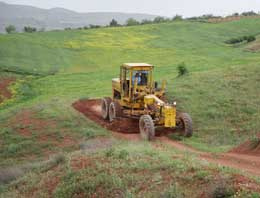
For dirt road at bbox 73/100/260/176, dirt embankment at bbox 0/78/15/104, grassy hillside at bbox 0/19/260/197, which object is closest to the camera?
dirt road at bbox 73/100/260/176

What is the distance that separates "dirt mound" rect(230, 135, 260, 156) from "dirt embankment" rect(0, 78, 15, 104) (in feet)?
69.1

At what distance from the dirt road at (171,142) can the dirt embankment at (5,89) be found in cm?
1049

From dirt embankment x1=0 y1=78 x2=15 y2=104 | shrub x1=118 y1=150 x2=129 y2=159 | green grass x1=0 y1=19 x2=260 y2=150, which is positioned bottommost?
dirt embankment x1=0 y1=78 x2=15 y2=104

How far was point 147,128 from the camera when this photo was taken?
18172 millimetres

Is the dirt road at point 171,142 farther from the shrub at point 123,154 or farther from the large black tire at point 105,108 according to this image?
the shrub at point 123,154

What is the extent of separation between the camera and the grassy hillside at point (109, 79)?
19.5m

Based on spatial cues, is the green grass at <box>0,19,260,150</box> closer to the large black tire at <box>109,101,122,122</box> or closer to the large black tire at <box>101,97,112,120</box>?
the large black tire at <box>101,97,112,120</box>

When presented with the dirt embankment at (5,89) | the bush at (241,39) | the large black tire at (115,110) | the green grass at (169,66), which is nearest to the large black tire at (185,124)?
the green grass at (169,66)

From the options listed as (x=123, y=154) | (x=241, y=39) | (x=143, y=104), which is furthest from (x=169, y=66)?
(x=123, y=154)

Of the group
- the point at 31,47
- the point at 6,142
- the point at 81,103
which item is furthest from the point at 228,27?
the point at 6,142

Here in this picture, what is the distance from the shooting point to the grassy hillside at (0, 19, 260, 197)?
19.5 metres

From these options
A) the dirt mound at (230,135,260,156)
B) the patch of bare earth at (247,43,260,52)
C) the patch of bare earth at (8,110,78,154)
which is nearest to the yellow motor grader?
the patch of bare earth at (8,110,78,154)

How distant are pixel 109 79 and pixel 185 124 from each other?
2137 centimetres

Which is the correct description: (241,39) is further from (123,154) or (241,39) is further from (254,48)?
(123,154)
